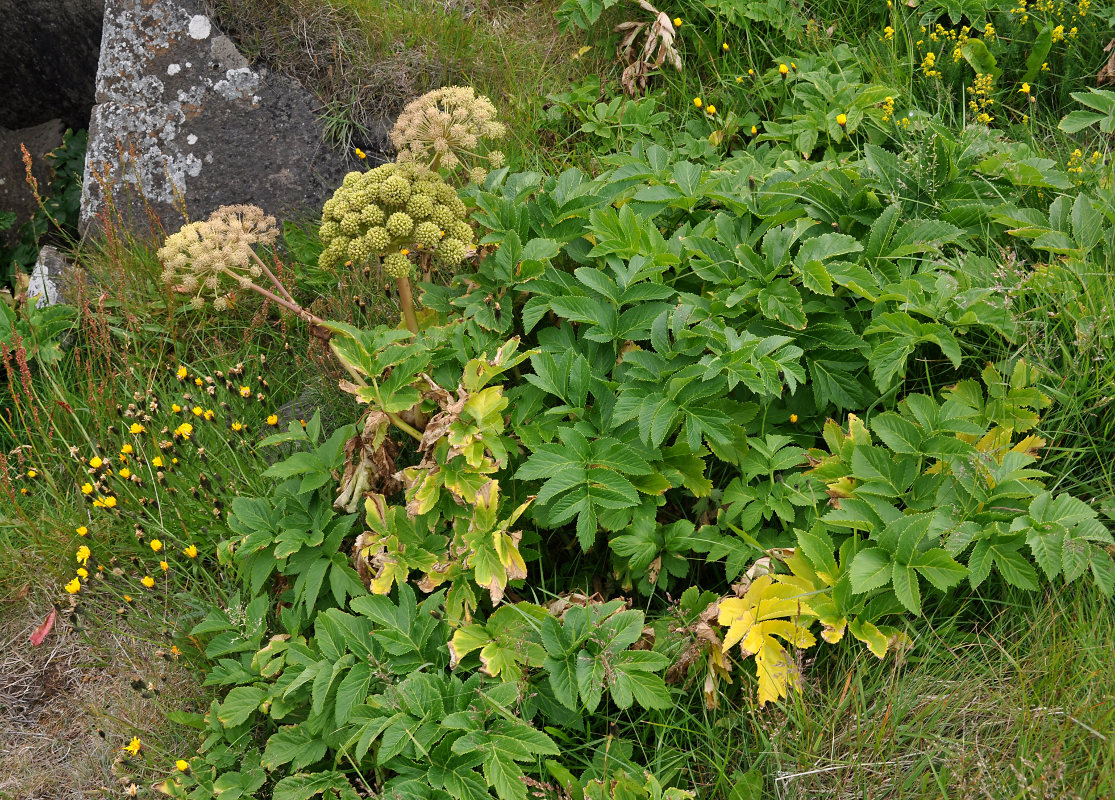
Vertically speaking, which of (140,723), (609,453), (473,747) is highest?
(609,453)

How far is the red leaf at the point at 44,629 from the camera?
3.09 metres

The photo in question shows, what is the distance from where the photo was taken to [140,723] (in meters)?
2.78

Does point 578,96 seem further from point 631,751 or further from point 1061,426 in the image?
point 631,751

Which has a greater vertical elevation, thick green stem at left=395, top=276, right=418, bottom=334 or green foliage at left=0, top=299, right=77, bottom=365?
thick green stem at left=395, top=276, right=418, bottom=334

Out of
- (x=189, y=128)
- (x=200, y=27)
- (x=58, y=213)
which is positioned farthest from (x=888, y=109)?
(x=58, y=213)

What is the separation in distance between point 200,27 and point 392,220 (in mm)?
3025

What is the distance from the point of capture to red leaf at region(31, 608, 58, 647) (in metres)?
3.09

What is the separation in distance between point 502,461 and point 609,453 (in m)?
0.32

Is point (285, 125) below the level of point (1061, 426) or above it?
above

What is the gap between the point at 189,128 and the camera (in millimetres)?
4641

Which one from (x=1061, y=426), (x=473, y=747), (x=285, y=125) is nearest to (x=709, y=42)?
(x=285, y=125)

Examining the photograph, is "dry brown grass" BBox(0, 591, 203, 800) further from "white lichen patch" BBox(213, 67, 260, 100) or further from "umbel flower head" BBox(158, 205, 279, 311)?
"white lichen patch" BBox(213, 67, 260, 100)

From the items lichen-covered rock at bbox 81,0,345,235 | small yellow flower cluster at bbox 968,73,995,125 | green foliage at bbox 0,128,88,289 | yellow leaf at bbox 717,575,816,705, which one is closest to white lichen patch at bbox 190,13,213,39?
lichen-covered rock at bbox 81,0,345,235

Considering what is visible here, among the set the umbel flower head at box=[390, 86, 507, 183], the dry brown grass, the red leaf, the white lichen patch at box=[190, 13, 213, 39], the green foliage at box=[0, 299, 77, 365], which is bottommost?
the dry brown grass
